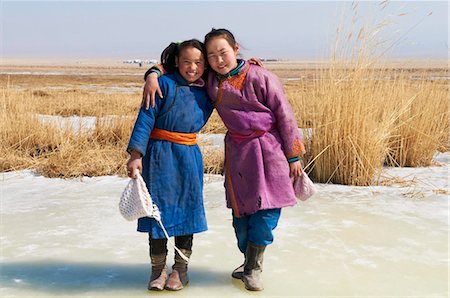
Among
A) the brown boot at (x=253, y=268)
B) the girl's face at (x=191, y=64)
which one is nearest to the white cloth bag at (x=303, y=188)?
the brown boot at (x=253, y=268)

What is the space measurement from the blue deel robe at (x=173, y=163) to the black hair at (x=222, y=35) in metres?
0.21

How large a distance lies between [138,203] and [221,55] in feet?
2.35

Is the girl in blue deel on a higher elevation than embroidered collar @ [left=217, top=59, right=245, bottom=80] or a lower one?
lower

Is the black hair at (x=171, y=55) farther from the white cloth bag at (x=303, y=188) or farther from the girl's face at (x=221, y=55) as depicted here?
the white cloth bag at (x=303, y=188)

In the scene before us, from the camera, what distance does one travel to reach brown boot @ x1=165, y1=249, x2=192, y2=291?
2465 millimetres

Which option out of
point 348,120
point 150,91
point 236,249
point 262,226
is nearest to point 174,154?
point 150,91

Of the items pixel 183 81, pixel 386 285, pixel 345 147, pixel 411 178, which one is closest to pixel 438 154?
pixel 411 178

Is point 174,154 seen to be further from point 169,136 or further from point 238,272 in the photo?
point 238,272

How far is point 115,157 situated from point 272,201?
309 centimetres

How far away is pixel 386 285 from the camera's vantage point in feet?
8.33

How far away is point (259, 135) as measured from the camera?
8.13 ft

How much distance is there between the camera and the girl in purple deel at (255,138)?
244 cm

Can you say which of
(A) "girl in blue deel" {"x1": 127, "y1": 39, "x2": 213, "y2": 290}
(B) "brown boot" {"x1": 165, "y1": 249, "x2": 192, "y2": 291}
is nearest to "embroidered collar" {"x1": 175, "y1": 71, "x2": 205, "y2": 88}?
(A) "girl in blue deel" {"x1": 127, "y1": 39, "x2": 213, "y2": 290}

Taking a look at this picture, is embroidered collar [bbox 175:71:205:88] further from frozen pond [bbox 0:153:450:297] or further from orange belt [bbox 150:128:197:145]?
frozen pond [bbox 0:153:450:297]
